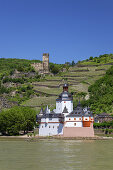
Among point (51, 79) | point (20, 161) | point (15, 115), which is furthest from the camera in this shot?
point (51, 79)

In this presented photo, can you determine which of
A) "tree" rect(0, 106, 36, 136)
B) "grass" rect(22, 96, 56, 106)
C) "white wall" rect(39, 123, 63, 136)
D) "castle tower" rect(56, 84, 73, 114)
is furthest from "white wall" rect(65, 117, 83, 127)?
"grass" rect(22, 96, 56, 106)

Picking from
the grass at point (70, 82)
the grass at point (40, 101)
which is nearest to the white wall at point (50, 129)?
the grass at point (70, 82)

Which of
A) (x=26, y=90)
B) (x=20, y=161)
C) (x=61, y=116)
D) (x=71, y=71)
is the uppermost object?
(x=71, y=71)

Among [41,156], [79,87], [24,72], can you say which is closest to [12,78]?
[24,72]

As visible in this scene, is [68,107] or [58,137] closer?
[58,137]

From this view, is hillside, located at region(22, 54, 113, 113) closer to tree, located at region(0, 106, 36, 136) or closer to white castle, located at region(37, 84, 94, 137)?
tree, located at region(0, 106, 36, 136)

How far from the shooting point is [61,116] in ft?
257

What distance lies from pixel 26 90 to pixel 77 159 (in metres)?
93.0

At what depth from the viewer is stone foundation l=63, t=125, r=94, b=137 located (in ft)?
250

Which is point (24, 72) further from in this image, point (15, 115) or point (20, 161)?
point (20, 161)

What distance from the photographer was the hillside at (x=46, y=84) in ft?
393

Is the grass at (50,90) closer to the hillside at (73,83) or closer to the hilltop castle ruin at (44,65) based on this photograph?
the hillside at (73,83)

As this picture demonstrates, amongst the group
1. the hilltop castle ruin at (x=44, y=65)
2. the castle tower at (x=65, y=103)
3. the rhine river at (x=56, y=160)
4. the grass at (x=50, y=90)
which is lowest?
the rhine river at (x=56, y=160)

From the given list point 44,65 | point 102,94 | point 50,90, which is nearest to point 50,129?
point 102,94
